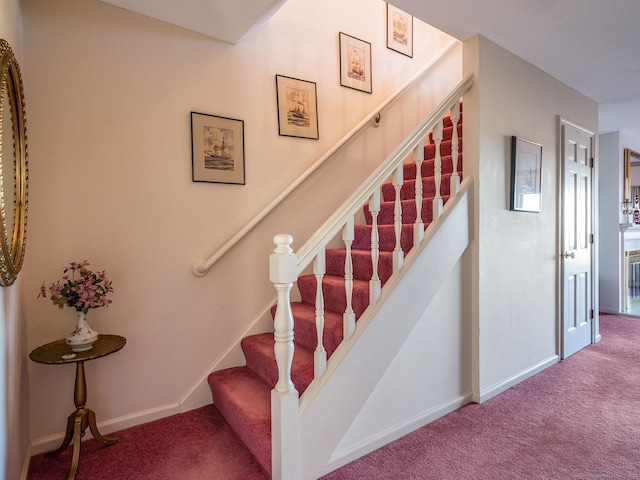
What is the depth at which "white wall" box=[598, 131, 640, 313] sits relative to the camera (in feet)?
15.1

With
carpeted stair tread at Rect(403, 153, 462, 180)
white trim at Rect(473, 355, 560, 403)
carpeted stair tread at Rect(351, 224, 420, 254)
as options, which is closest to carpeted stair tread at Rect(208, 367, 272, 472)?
carpeted stair tread at Rect(351, 224, 420, 254)

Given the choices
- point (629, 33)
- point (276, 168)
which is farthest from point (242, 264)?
point (629, 33)

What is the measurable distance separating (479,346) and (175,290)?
1965mm

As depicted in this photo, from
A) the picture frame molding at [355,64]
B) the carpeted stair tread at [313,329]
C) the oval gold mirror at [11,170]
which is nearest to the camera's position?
the oval gold mirror at [11,170]

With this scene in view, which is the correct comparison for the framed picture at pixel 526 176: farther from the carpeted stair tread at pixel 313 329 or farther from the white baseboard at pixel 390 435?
the carpeted stair tread at pixel 313 329

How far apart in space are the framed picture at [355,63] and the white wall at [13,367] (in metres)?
2.11

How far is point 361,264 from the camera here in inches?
89.2

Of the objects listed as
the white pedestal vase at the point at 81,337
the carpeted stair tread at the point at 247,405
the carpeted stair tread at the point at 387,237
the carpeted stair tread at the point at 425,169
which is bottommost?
the carpeted stair tread at the point at 247,405

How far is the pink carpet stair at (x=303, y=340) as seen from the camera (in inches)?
70.7

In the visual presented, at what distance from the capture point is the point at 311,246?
62.0 inches

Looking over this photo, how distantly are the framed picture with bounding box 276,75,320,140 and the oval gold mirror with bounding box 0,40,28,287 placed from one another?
4.97 ft

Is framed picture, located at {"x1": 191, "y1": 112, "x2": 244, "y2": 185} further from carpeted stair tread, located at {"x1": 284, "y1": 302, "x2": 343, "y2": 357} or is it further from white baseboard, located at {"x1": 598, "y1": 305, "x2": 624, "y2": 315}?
white baseboard, located at {"x1": 598, "y1": 305, "x2": 624, "y2": 315}

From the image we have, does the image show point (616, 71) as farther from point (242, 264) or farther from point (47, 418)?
point (47, 418)

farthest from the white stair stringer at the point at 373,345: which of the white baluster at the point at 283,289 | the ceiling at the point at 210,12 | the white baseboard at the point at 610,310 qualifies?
the white baseboard at the point at 610,310
